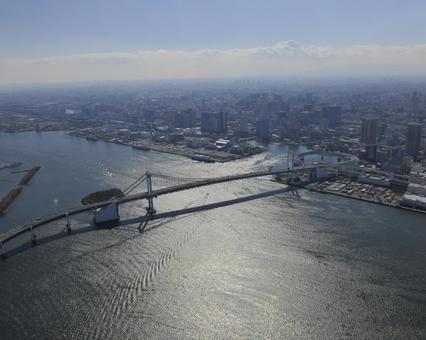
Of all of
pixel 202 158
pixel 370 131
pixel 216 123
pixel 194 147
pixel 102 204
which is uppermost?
pixel 370 131

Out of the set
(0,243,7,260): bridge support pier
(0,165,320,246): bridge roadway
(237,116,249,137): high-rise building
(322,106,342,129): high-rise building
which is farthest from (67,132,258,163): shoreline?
(322,106,342,129): high-rise building

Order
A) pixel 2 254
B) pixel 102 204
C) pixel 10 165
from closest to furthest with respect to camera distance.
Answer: pixel 2 254
pixel 102 204
pixel 10 165

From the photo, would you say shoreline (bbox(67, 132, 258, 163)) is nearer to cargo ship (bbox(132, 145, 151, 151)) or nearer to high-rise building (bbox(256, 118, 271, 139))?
cargo ship (bbox(132, 145, 151, 151))

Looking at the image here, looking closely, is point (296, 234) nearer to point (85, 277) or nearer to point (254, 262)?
point (254, 262)

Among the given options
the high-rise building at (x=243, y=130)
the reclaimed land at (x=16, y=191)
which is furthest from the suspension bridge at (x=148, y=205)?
the high-rise building at (x=243, y=130)

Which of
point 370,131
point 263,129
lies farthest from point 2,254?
point 263,129

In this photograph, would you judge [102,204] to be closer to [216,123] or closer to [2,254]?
[2,254]

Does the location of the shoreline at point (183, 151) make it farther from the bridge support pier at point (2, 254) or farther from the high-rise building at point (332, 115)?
the high-rise building at point (332, 115)

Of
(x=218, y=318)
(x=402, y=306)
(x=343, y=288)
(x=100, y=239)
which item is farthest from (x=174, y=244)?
(x=402, y=306)
